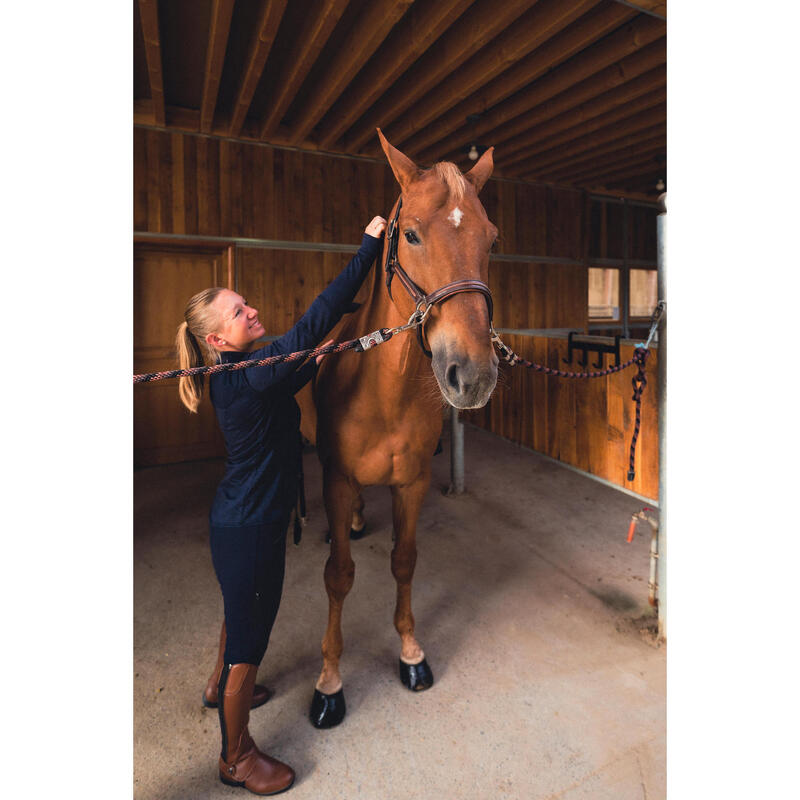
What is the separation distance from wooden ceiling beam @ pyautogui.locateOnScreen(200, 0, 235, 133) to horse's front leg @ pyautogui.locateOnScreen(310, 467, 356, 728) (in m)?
2.59

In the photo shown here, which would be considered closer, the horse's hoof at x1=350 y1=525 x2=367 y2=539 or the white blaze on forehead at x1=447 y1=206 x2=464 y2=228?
the white blaze on forehead at x1=447 y1=206 x2=464 y2=228

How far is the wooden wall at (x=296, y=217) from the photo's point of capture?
407 centimetres

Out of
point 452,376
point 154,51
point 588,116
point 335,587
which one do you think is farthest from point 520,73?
point 335,587

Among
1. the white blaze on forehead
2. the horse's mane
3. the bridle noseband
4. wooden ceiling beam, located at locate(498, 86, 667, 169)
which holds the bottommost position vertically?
the bridle noseband

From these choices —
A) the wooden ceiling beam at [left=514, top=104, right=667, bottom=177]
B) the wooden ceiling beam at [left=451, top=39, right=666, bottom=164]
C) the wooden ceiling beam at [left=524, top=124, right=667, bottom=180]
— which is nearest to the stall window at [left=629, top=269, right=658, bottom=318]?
the wooden ceiling beam at [left=524, top=124, right=667, bottom=180]

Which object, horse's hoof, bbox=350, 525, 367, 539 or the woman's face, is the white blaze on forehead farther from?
horse's hoof, bbox=350, 525, 367, 539

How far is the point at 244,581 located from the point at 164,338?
377 cm

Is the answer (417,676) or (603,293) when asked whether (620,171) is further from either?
(417,676)

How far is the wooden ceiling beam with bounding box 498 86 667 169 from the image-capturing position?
12.5 feet

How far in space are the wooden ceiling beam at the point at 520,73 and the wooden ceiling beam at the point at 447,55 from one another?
0.73 feet

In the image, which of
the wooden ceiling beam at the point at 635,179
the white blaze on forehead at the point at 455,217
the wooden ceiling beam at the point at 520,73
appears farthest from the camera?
the wooden ceiling beam at the point at 635,179

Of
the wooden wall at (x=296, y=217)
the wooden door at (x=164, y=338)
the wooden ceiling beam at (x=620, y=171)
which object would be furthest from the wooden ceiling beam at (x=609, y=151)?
the wooden door at (x=164, y=338)

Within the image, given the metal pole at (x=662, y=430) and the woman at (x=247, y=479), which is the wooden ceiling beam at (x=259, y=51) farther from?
the metal pole at (x=662, y=430)
